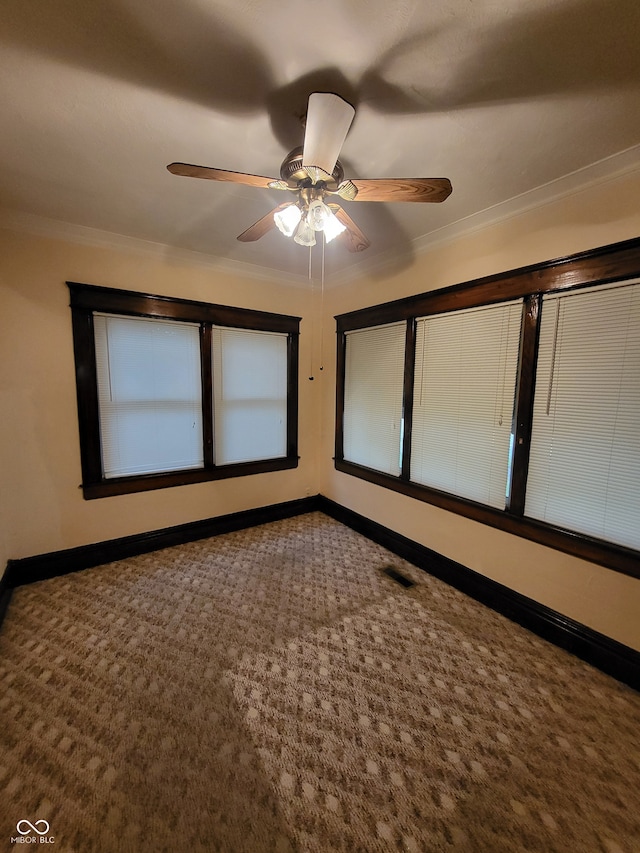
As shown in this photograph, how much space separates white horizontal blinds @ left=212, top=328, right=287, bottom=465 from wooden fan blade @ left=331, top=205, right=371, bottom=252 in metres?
1.53

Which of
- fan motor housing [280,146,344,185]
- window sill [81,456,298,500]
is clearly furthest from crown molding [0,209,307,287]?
window sill [81,456,298,500]

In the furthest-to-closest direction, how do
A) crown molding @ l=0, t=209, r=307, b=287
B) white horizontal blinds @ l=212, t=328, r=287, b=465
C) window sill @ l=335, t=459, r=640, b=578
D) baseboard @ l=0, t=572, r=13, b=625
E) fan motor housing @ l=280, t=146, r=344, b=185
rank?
white horizontal blinds @ l=212, t=328, r=287, b=465 → crown molding @ l=0, t=209, r=307, b=287 → baseboard @ l=0, t=572, r=13, b=625 → window sill @ l=335, t=459, r=640, b=578 → fan motor housing @ l=280, t=146, r=344, b=185

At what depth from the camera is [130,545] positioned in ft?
8.97

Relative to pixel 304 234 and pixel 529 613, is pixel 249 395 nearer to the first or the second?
pixel 304 234

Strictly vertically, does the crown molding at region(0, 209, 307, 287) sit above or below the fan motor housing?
above

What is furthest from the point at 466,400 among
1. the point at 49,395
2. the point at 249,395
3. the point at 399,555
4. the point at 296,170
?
the point at 49,395

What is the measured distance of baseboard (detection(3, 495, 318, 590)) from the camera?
2.35 meters

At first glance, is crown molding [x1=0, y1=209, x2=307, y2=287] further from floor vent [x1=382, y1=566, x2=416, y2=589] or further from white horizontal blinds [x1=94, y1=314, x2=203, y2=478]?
floor vent [x1=382, y1=566, x2=416, y2=589]

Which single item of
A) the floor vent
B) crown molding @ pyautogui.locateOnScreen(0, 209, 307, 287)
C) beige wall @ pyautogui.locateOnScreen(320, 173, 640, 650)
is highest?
crown molding @ pyautogui.locateOnScreen(0, 209, 307, 287)

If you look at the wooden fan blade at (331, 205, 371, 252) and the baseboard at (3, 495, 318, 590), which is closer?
the wooden fan blade at (331, 205, 371, 252)

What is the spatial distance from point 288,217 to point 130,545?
9.00 ft

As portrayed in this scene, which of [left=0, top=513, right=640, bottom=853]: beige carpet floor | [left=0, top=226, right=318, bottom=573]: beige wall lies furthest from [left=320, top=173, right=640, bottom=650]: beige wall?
[left=0, top=226, right=318, bottom=573]: beige wall

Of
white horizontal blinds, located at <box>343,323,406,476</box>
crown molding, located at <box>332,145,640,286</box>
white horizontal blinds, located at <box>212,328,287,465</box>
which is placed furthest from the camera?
white horizontal blinds, located at <box>212,328,287,465</box>

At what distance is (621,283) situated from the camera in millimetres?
1628
